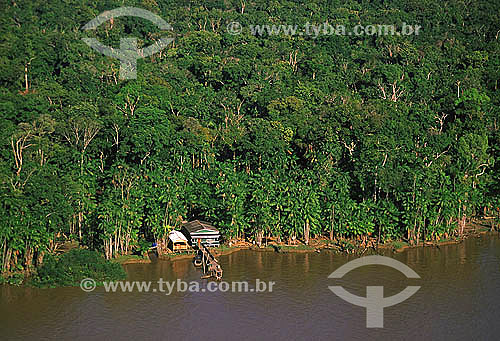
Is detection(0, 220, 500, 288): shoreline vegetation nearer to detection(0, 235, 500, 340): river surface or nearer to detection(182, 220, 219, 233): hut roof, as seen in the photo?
detection(0, 235, 500, 340): river surface

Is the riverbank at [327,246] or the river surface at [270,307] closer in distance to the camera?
the river surface at [270,307]

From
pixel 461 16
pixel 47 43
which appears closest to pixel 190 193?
pixel 47 43

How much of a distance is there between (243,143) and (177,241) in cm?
732

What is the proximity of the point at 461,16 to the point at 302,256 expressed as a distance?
3464cm

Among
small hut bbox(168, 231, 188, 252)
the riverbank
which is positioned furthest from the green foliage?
the riverbank

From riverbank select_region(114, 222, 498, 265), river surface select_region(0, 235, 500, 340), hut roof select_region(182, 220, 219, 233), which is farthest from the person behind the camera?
riverbank select_region(114, 222, 498, 265)

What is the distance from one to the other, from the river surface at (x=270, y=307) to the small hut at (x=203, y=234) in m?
1.00

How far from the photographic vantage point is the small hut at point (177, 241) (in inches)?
1067

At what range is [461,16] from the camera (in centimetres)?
5356

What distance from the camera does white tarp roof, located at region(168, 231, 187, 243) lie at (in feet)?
89.0

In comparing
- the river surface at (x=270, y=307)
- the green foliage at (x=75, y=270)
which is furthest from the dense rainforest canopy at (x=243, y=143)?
the river surface at (x=270, y=307)

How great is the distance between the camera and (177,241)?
27094 millimetres

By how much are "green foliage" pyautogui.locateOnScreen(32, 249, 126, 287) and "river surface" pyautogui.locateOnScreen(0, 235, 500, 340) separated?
0.44m

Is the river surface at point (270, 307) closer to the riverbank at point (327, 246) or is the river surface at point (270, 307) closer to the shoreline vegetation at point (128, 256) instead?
the shoreline vegetation at point (128, 256)
